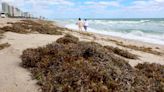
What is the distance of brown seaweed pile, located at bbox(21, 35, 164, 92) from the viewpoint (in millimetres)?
5863

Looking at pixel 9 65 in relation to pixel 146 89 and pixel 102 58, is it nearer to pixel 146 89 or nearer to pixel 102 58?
pixel 102 58

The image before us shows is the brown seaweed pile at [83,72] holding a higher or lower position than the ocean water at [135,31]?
higher

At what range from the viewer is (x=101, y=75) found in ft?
20.1

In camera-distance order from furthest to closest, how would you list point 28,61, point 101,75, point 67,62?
point 28,61
point 67,62
point 101,75


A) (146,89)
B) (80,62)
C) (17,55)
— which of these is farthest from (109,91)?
(17,55)

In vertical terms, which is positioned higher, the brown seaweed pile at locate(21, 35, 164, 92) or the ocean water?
the brown seaweed pile at locate(21, 35, 164, 92)

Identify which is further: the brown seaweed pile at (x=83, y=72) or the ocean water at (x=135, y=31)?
the ocean water at (x=135, y=31)

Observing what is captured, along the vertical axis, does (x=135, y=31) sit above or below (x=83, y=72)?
below

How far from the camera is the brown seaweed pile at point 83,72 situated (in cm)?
586

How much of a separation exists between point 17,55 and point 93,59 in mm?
3325

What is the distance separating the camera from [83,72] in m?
6.17

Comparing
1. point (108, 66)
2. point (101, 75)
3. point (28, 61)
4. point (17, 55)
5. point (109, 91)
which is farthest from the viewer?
point (17, 55)

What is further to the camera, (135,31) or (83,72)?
(135,31)

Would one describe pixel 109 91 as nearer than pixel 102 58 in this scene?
Yes
